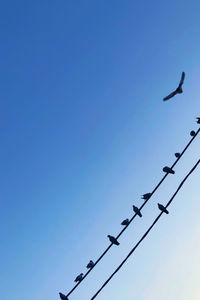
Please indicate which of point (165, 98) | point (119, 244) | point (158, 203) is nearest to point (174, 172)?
point (158, 203)

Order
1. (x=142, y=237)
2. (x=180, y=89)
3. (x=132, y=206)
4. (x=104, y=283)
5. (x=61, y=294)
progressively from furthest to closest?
1. (x=132, y=206)
2. (x=180, y=89)
3. (x=61, y=294)
4. (x=142, y=237)
5. (x=104, y=283)

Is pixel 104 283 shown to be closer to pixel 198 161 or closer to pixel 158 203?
pixel 198 161

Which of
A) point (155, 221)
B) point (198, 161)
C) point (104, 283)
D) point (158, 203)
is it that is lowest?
point (104, 283)

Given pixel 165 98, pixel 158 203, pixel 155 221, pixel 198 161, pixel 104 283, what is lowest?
pixel 104 283

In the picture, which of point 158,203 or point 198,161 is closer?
point 198,161

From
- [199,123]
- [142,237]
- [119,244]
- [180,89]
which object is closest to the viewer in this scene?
[142,237]

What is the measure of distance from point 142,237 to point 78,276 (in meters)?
5.15

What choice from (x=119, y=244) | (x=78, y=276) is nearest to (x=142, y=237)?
(x=119, y=244)

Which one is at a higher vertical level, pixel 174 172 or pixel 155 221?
pixel 174 172

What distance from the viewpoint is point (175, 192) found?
812 centimetres

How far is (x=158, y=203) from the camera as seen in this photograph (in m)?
12.6

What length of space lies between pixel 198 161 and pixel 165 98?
3.46m

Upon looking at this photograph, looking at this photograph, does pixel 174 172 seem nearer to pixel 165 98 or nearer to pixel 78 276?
pixel 165 98

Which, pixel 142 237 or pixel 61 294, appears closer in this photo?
pixel 142 237
